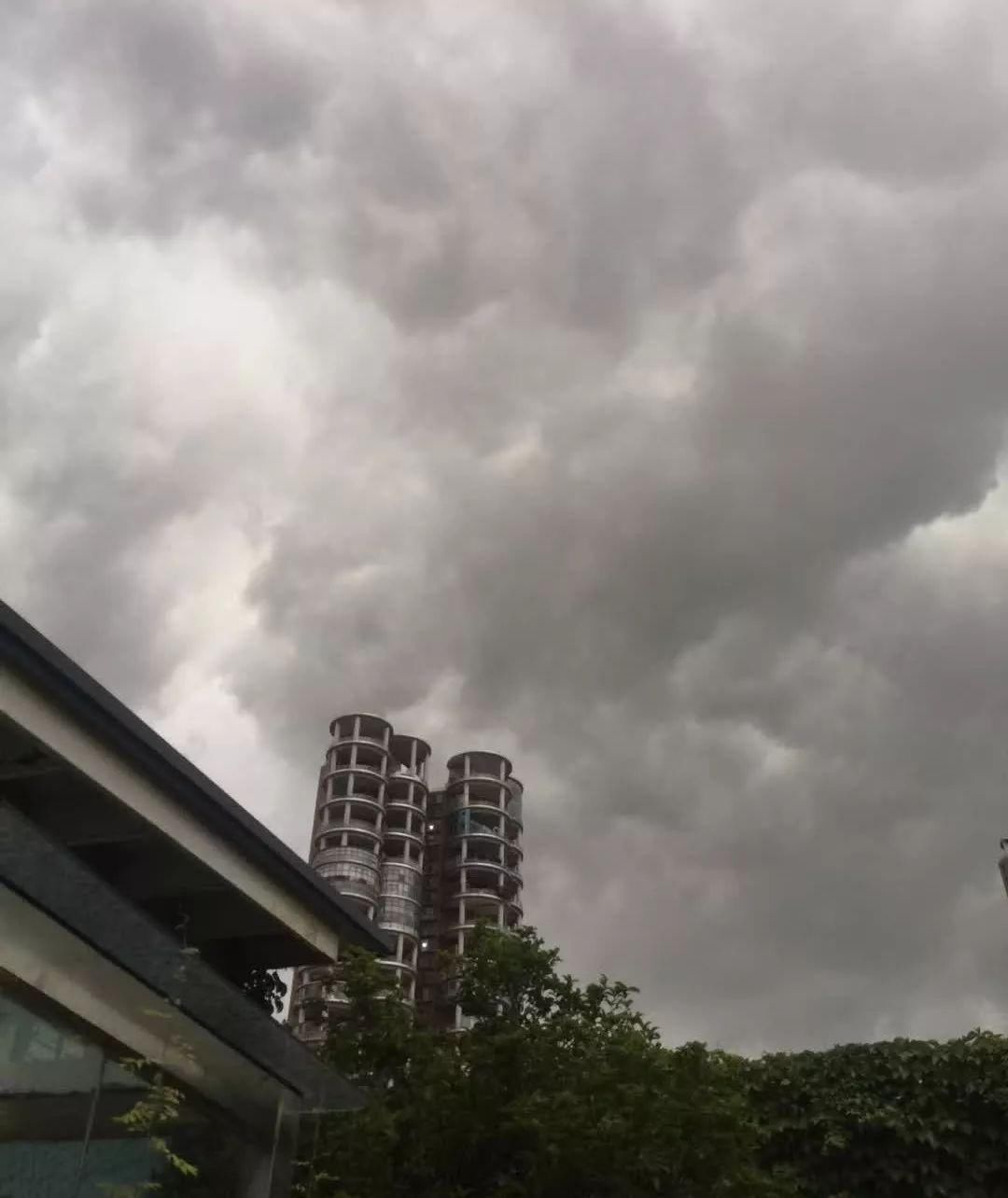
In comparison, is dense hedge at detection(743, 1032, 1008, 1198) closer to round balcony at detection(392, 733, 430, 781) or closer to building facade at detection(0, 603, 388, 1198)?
building facade at detection(0, 603, 388, 1198)

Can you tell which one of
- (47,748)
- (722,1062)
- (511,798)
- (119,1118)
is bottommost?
(119,1118)

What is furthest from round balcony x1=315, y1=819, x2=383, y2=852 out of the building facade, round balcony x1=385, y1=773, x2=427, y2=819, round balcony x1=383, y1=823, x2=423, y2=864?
the building facade

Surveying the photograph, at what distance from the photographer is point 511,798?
119 meters

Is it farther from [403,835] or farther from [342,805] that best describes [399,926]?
[342,805]

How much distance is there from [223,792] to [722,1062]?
9.27 m

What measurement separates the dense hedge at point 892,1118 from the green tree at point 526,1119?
2.93 meters

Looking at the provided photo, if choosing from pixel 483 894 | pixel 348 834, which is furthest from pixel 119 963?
pixel 483 894

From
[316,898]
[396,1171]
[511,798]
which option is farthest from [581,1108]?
[511,798]

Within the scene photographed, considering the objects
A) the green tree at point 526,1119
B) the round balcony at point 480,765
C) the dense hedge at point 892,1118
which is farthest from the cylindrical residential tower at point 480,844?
the green tree at point 526,1119

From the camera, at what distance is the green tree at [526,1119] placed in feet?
46.6

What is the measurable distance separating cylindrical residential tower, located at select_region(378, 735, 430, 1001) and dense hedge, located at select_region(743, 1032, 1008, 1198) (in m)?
80.3

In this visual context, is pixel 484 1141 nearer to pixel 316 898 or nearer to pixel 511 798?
pixel 316 898

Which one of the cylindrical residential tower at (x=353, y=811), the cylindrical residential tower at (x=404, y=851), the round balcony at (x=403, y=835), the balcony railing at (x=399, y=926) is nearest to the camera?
the cylindrical residential tower at (x=353, y=811)

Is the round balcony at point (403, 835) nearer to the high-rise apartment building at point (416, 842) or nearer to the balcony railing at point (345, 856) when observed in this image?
the high-rise apartment building at point (416, 842)
